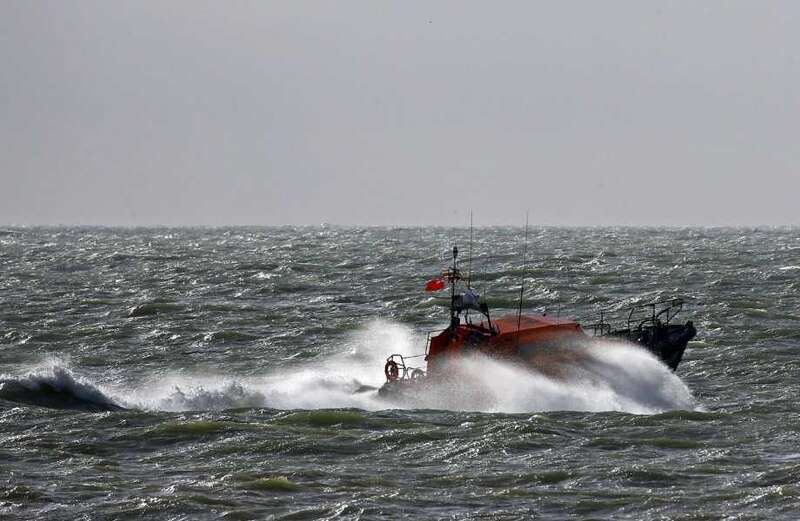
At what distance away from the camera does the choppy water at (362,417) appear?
20672 millimetres

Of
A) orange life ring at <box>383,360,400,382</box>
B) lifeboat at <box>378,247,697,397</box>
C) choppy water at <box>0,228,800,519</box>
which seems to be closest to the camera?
choppy water at <box>0,228,800,519</box>

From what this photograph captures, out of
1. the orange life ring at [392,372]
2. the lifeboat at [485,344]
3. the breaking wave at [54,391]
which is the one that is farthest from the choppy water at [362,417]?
the orange life ring at [392,372]

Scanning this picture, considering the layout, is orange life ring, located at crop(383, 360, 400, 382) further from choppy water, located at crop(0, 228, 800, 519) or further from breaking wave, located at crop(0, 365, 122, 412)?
breaking wave, located at crop(0, 365, 122, 412)

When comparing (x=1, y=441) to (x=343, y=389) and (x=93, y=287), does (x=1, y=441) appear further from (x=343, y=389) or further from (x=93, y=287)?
(x=93, y=287)

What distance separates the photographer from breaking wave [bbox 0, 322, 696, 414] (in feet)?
95.4

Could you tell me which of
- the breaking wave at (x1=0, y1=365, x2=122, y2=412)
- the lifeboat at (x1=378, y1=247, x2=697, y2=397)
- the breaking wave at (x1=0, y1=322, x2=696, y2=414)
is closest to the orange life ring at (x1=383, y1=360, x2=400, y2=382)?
the lifeboat at (x1=378, y1=247, x2=697, y2=397)

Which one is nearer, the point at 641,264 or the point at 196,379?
the point at 196,379

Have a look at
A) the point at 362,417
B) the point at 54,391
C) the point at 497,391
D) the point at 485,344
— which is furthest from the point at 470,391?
the point at 54,391

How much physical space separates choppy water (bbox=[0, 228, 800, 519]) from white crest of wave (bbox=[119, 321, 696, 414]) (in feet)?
0.22

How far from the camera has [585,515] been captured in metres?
19.7

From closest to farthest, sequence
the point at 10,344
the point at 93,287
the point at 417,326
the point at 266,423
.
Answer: the point at 266,423 < the point at 10,344 < the point at 417,326 < the point at 93,287

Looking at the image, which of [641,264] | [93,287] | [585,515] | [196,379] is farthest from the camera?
[641,264]

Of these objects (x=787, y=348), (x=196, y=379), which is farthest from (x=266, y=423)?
(x=787, y=348)

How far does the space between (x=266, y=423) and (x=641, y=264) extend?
1711 inches
